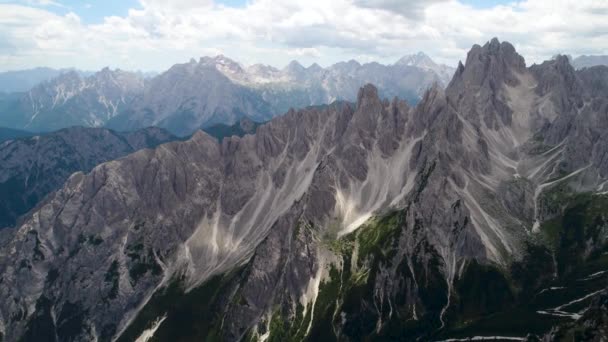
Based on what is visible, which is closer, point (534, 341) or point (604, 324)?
point (604, 324)

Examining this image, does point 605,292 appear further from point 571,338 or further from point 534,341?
point 534,341

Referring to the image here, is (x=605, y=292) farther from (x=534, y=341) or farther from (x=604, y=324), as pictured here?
(x=534, y=341)

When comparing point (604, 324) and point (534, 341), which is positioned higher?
point (604, 324)

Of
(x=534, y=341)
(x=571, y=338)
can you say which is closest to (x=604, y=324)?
(x=571, y=338)

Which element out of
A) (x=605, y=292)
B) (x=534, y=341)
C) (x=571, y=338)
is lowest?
(x=534, y=341)

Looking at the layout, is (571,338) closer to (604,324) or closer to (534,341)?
(604,324)

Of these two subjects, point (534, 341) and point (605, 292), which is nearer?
point (605, 292)
